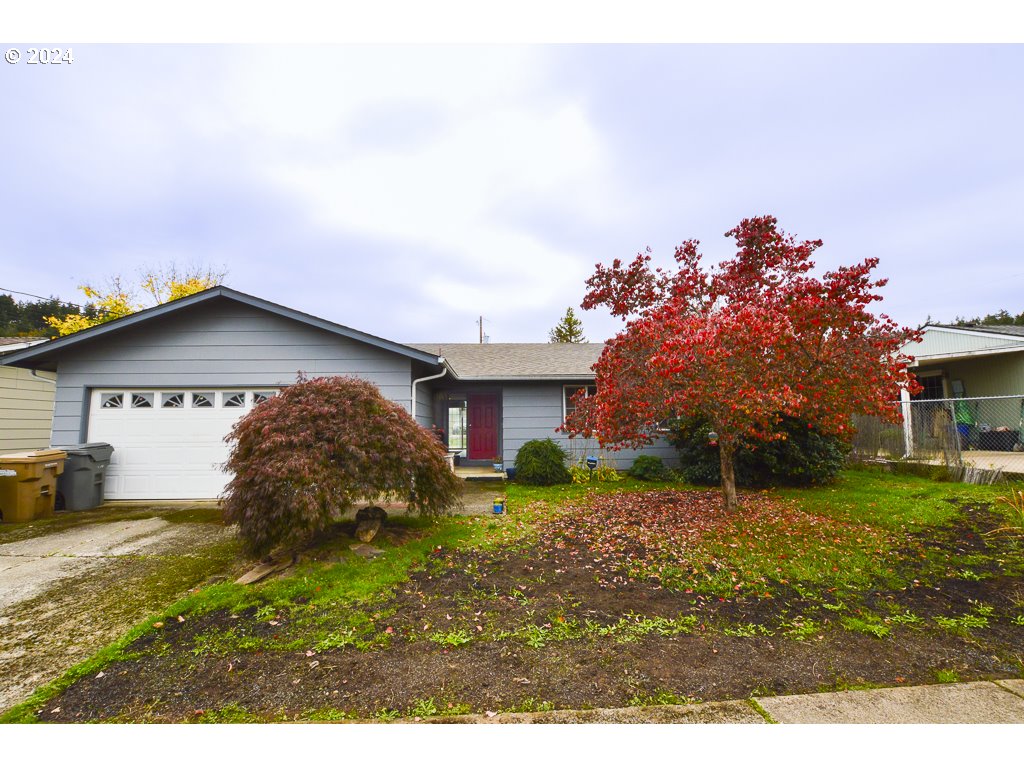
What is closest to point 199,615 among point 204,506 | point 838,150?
point 204,506

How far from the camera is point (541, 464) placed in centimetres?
963

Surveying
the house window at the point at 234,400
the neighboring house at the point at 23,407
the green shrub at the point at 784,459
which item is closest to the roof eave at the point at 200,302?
the house window at the point at 234,400

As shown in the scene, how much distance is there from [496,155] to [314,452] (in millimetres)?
9239

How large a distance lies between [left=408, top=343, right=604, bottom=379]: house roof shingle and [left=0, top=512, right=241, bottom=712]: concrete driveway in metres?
5.61

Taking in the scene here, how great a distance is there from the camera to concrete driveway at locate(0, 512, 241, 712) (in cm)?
291

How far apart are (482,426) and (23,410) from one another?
11.4 m

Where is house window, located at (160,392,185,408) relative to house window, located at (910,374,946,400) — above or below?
below

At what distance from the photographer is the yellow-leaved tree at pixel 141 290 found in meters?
19.7

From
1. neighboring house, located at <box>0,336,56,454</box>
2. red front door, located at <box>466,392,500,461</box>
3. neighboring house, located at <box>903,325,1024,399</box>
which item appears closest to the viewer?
neighboring house, located at <box>0,336,56,454</box>

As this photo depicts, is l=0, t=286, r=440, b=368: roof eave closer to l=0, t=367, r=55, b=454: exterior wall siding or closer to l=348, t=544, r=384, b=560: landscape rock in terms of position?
l=0, t=367, r=55, b=454: exterior wall siding

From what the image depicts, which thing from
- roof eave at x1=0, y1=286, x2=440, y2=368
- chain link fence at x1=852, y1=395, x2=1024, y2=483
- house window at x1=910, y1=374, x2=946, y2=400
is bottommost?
chain link fence at x1=852, y1=395, x2=1024, y2=483

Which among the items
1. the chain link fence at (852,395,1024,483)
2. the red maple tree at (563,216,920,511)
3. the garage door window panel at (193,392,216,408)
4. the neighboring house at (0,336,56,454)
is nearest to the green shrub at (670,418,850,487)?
the chain link fence at (852,395,1024,483)

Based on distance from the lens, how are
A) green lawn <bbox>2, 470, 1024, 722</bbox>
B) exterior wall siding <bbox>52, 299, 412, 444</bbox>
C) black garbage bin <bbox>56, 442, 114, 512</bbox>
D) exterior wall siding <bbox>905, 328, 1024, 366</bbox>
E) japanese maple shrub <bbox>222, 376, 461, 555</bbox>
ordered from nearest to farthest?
green lawn <bbox>2, 470, 1024, 722</bbox> → japanese maple shrub <bbox>222, 376, 461, 555</bbox> → black garbage bin <bbox>56, 442, 114, 512</bbox> → exterior wall siding <bbox>52, 299, 412, 444</bbox> → exterior wall siding <bbox>905, 328, 1024, 366</bbox>
